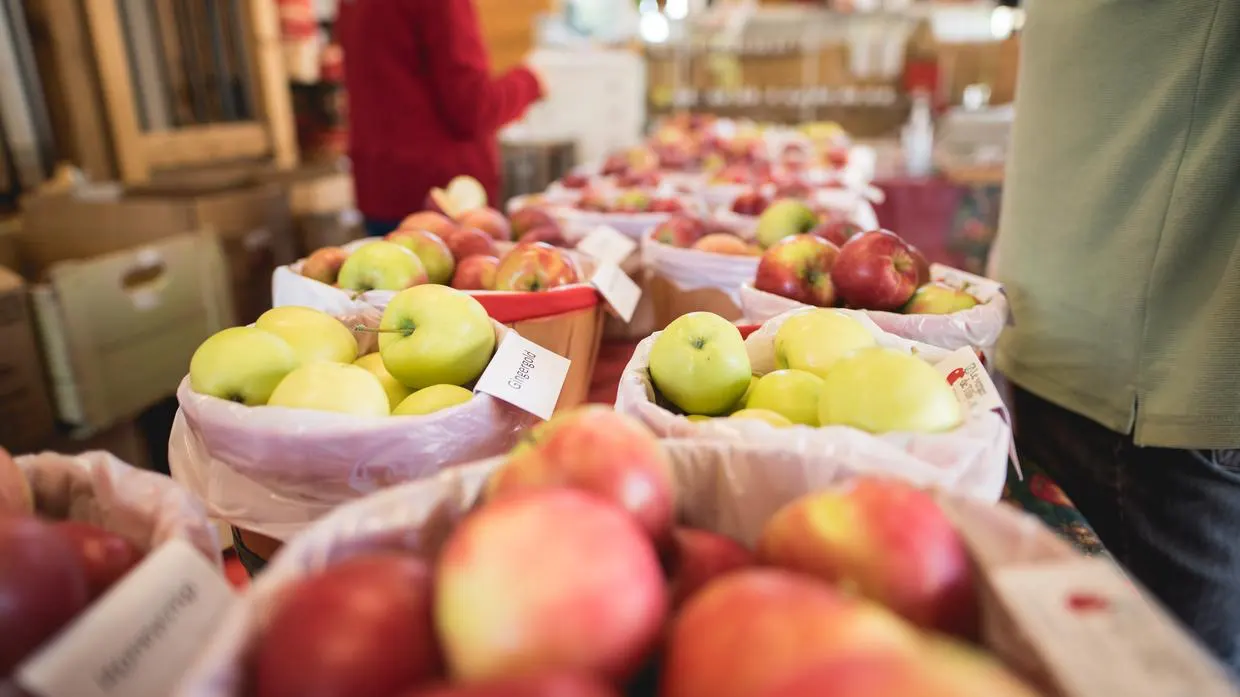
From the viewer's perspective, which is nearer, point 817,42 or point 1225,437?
point 1225,437

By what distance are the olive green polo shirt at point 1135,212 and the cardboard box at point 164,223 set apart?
2.37 meters

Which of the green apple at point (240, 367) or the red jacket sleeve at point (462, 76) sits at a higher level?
the red jacket sleeve at point (462, 76)

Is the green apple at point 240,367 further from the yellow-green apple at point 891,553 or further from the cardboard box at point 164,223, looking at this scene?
the cardboard box at point 164,223

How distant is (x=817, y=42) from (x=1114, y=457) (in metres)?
4.70

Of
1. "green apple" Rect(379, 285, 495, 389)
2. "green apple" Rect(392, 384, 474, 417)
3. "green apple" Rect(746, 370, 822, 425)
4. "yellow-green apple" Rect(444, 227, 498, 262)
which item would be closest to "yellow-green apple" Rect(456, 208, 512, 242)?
"yellow-green apple" Rect(444, 227, 498, 262)

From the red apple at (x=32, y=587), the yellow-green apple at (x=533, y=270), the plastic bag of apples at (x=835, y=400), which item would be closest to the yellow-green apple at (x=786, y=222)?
the yellow-green apple at (x=533, y=270)

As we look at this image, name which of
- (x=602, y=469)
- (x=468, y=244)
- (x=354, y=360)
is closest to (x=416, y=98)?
(x=468, y=244)

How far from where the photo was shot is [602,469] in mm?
537

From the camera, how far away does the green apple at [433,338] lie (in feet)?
2.93

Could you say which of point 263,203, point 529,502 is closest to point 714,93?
point 263,203

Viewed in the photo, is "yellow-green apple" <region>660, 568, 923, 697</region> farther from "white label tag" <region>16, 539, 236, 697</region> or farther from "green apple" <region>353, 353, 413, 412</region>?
"green apple" <region>353, 353, 413, 412</region>

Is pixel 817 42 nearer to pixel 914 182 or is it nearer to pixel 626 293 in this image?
pixel 914 182

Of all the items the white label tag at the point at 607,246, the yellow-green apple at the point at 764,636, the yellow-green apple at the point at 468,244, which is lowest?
the yellow-green apple at the point at 764,636

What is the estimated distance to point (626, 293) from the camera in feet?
4.30
